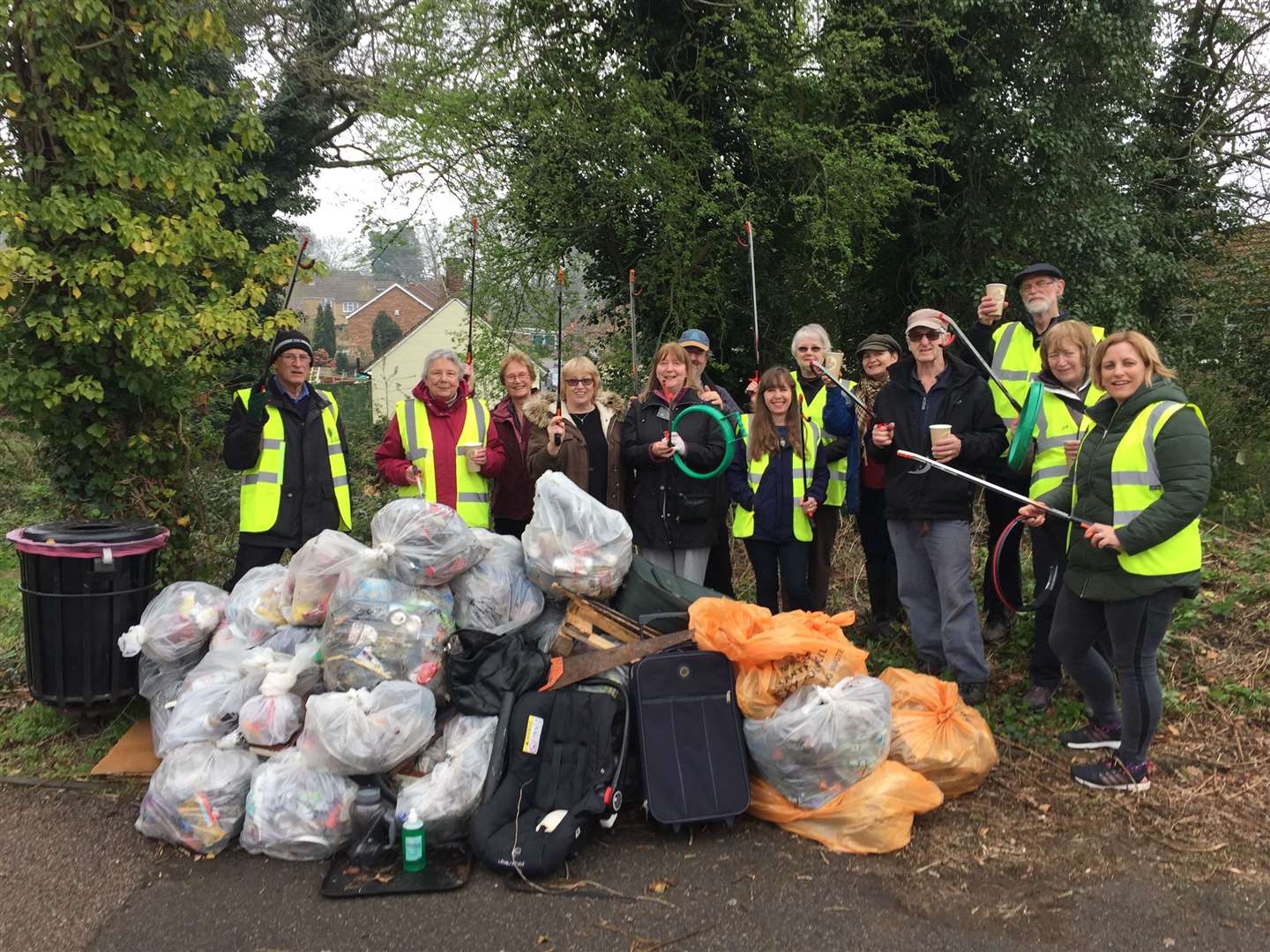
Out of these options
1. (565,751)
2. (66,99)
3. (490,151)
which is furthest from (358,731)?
(490,151)

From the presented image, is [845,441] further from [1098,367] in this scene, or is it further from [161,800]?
[161,800]

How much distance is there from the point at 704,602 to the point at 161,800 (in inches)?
85.1

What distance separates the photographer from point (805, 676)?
3.42m

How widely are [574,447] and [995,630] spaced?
98.7 inches

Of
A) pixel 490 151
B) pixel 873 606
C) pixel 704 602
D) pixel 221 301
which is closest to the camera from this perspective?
pixel 704 602

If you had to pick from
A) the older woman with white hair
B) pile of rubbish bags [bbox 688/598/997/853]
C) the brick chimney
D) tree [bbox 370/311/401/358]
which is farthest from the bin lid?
tree [bbox 370/311/401/358]

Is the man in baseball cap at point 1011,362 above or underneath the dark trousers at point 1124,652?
above

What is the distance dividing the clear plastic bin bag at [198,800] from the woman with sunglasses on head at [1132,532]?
10.7 feet

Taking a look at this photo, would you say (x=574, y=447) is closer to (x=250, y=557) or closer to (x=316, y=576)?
(x=316, y=576)

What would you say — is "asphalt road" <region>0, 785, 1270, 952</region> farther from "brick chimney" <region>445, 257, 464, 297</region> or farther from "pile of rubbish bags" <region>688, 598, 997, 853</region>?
"brick chimney" <region>445, 257, 464, 297</region>

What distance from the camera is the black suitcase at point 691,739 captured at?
331 cm

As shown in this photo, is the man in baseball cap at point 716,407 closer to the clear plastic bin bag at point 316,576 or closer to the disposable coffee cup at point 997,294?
the disposable coffee cup at point 997,294

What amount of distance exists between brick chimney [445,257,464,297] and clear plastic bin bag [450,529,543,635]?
16.2 feet

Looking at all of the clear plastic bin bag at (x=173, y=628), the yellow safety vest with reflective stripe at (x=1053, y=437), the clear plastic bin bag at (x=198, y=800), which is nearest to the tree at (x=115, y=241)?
the clear plastic bin bag at (x=173, y=628)
